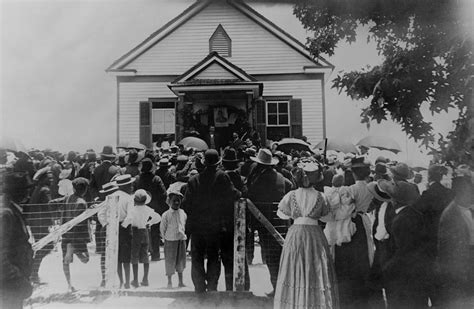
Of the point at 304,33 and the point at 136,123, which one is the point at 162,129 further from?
the point at 304,33

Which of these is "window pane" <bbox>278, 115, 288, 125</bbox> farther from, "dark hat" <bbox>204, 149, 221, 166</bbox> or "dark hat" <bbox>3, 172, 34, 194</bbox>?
"dark hat" <bbox>3, 172, 34, 194</bbox>

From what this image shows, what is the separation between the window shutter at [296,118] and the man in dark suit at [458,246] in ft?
5.38

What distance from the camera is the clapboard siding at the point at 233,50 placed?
448cm

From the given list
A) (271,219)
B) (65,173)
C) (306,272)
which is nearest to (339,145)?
(271,219)

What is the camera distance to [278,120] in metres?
4.33

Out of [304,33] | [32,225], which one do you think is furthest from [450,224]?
[32,225]

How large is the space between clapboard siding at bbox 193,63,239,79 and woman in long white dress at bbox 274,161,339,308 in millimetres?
1759

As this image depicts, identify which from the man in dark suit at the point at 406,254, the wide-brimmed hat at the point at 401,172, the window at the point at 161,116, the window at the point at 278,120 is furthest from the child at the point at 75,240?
the wide-brimmed hat at the point at 401,172

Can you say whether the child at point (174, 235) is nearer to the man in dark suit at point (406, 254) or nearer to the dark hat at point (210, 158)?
the dark hat at point (210, 158)

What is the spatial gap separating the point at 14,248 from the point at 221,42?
2994 mm

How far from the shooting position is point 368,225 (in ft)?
11.0

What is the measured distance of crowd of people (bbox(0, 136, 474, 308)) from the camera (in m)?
3.22

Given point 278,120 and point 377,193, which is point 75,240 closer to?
point 278,120

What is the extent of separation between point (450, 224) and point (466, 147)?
1.02 metres
